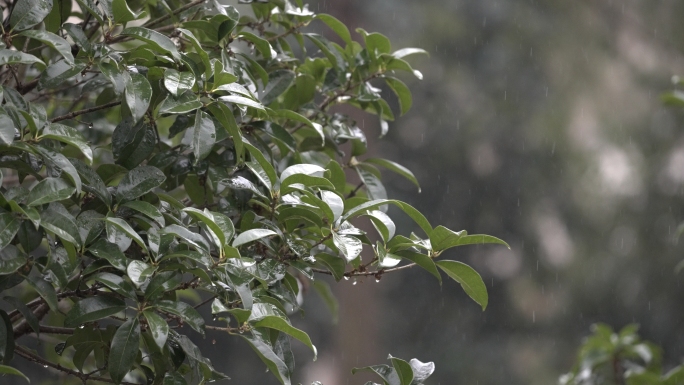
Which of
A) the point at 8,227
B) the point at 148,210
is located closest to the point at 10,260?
the point at 8,227

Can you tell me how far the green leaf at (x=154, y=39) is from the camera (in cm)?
83

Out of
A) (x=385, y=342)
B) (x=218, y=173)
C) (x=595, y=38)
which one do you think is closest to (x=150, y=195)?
(x=218, y=173)

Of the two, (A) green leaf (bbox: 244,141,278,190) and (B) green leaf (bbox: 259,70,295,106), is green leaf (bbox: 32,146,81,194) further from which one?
(B) green leaf (bbox: 259,70,295,106)

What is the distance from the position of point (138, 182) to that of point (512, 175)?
4706mm

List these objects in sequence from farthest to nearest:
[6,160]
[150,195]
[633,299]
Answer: [633,299] < [150,195] < [6,160]

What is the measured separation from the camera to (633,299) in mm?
4883

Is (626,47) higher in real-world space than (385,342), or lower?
higher

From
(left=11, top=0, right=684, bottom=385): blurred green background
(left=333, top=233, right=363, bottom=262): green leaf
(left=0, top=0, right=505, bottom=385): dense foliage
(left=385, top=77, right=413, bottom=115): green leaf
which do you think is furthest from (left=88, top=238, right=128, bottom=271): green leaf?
(left=11, top=0, right=684, bottom=385): blurred green background

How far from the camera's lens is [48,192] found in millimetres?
722

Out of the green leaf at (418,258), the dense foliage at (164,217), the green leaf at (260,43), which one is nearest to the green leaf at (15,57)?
the dense foliage at (164,217)

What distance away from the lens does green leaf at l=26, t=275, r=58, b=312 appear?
76cm

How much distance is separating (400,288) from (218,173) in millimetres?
4472

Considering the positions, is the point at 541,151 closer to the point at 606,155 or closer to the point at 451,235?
the point at 606,155

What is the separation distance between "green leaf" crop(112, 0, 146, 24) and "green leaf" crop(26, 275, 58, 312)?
308 millimetres
